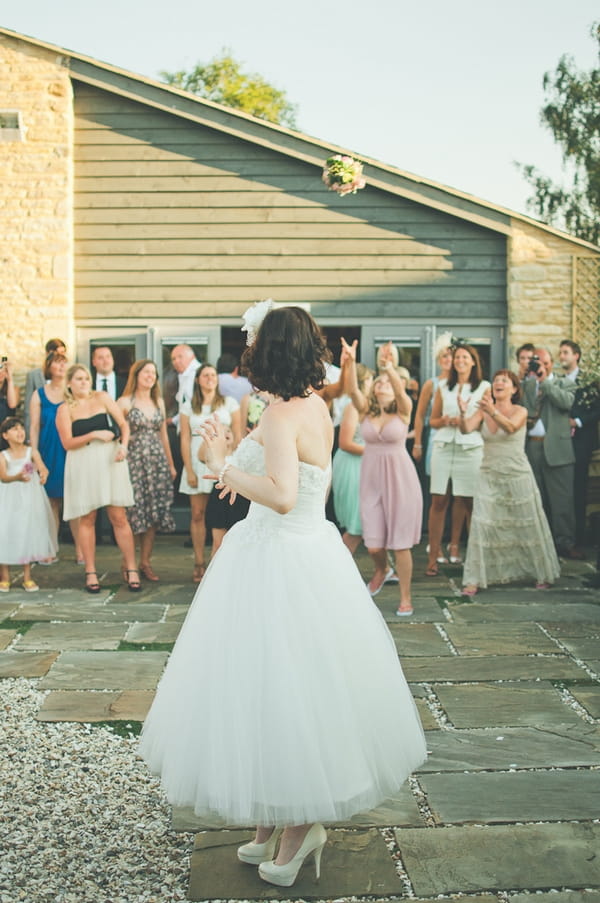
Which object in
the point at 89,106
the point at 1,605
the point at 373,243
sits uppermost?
the point at 89,106

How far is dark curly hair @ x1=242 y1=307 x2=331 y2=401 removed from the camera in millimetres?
3035

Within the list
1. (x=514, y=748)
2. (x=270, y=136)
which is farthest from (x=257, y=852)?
(x=270, y=136)

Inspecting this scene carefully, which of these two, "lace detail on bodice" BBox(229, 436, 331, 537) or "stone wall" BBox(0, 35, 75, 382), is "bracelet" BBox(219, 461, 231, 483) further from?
"stone wall" BBox(0, 35, 75, 382)

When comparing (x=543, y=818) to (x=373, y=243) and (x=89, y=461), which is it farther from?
(x=373, y=243)

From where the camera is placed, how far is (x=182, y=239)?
10.2 meters

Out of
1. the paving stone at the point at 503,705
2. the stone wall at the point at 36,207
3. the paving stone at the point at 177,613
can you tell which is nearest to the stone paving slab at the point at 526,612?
the paving stone at the point at 503,705

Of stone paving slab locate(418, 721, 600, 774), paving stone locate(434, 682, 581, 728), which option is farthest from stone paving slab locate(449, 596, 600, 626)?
stone paving slab locate(418, 721, 600, 774)

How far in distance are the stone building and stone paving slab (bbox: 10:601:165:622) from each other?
391 centimetres

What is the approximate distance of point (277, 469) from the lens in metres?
2.98

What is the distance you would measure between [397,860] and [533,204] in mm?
22052

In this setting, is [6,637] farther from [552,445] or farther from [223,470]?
[552,445]

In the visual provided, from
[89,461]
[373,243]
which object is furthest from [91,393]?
[373,243]

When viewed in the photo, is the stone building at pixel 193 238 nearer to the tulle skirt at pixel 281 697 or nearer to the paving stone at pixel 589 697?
the paving stone at pixel 589 697

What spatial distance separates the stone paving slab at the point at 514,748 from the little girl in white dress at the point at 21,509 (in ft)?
13.3
